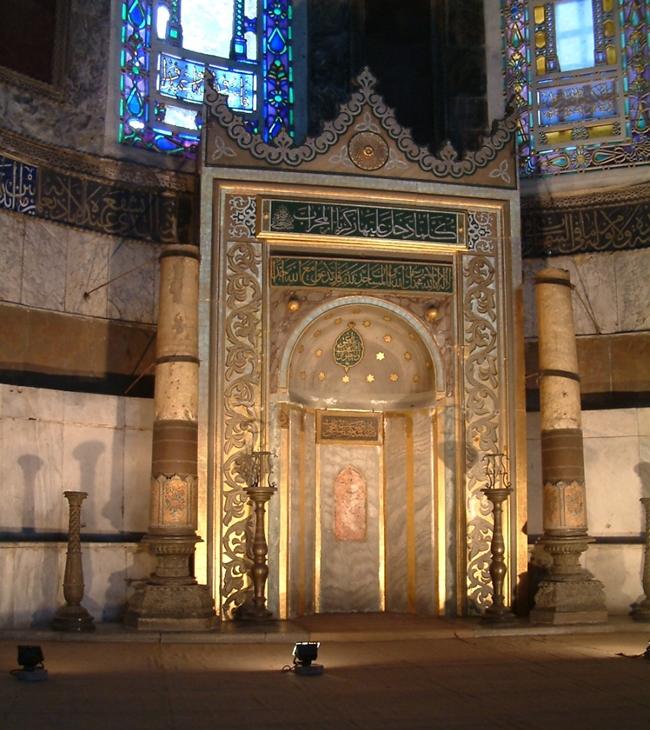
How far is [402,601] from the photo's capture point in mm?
8602

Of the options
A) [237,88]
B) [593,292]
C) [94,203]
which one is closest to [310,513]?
[94,203]

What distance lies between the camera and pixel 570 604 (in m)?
7.45

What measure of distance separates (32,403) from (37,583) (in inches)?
52.0

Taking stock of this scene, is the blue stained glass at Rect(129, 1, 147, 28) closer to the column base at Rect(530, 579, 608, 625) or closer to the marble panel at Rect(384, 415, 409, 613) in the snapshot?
the marble panel at Rect(384, 415, 409, 613)

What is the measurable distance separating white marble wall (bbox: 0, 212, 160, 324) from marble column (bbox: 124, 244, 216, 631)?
877 mm

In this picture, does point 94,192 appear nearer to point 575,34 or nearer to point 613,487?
point 575,34

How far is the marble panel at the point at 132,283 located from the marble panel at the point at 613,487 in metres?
3.93

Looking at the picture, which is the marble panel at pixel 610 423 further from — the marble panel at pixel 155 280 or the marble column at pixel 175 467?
the marble panel at pixel 155 280

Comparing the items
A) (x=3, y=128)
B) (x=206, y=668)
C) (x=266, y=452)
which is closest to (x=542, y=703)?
(x=206, y=668)

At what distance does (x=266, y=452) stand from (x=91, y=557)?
1512 mm

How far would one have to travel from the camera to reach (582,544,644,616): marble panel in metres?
8.45

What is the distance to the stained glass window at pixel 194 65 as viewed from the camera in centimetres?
920

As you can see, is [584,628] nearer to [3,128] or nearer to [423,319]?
[423,319]

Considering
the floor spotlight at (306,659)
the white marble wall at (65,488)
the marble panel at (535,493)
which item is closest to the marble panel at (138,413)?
the white marble wall at (65,488)
